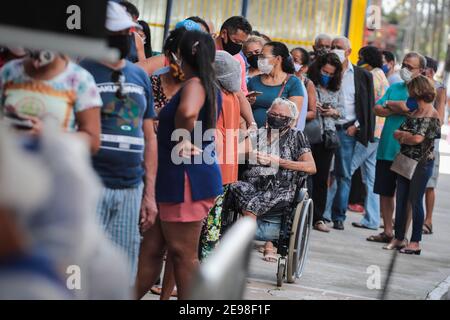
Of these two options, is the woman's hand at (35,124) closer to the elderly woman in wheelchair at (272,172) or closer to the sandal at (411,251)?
the elderly woman in wheelchair at (272,172)

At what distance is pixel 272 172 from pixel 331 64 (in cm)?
373

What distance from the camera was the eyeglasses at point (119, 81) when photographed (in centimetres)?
587

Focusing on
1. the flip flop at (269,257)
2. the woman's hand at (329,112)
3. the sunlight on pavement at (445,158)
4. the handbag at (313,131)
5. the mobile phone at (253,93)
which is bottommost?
the sunlight on pavement at (445,158)

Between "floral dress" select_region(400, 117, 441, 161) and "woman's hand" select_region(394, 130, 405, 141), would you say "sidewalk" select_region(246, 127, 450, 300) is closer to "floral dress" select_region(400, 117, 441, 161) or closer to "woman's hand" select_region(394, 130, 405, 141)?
"floral dress" select_region(400, 117, 441, 161)

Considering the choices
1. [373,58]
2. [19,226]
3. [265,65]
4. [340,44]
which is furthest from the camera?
[373,58]

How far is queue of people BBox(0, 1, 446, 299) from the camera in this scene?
5047 millimetres

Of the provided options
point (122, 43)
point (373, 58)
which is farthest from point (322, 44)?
point (122, 43)

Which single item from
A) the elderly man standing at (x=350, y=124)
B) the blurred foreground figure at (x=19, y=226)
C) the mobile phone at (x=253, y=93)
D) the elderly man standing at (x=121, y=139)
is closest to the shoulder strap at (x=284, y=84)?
the mobile phone at (x=253, y=93)

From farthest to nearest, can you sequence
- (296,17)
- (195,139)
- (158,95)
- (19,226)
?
(296,17) < (158,95) < (195,139) < (19,226)

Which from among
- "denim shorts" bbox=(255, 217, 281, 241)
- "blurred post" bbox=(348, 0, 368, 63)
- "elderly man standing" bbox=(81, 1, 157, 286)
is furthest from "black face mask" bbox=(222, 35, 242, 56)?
"blurred post" bbox=(348, 0, 368, 63)

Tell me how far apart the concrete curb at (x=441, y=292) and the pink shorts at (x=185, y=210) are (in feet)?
9.59

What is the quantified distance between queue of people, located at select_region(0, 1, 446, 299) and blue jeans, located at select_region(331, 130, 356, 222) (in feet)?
0.05

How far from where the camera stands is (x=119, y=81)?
5887mm

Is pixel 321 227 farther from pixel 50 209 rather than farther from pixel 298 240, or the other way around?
pixel 50 209
